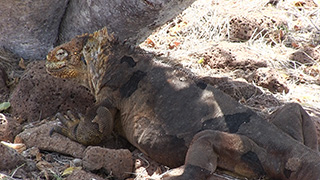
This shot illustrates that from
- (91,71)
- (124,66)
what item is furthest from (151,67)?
(91,71)

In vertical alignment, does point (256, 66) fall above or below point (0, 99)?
below

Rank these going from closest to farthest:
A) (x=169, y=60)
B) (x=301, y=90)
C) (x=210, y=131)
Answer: (x=210, y=131)
(x=301, y=90)
(x=169, y=60)

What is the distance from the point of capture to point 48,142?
16.3ft

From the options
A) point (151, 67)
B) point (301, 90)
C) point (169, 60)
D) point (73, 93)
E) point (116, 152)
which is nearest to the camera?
point (116, 152)

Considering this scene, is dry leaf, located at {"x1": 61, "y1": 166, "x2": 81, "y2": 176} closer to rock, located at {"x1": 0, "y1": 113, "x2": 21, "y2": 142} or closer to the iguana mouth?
rock, located at {"x1": 0, "y1": 113, "x2": 21, "y2": 142}

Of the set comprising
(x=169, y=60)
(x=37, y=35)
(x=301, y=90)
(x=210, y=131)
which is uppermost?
(x=37, y=35)

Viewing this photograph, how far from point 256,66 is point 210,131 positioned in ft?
8.39

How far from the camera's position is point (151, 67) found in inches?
206

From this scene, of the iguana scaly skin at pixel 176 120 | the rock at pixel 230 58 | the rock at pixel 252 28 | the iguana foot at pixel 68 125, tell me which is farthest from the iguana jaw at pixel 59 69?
the rock at pixel 252 28

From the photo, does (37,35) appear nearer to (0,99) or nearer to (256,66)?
(0,99)

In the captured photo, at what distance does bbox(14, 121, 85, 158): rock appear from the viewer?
491 cm

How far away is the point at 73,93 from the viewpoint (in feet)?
18.9

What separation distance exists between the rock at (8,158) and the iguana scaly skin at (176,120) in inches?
27.8

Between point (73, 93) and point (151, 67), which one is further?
point (73, 93)
